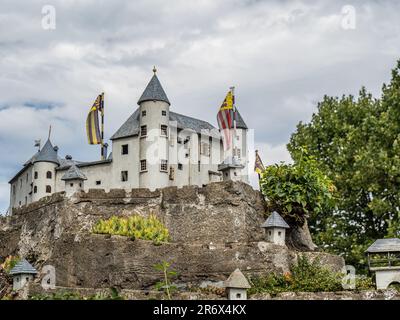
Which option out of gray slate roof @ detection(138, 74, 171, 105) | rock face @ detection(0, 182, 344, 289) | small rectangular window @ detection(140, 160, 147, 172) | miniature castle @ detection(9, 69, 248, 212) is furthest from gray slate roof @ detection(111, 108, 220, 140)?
rock face @ detection(0, 182, 344, 289)

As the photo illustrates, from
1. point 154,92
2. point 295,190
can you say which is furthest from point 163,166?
point 295,190

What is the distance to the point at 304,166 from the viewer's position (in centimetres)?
3744

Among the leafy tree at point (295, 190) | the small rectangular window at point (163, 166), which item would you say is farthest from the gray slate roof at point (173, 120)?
the leafy tree at point (295, 190)

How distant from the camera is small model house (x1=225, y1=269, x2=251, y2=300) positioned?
100.0 feet

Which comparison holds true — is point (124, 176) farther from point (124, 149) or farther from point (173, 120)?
point (173, 120)

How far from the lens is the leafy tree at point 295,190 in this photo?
121 feet

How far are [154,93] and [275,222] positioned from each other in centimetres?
2384

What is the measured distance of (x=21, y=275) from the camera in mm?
33188

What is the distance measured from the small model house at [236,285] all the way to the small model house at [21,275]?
9199mm

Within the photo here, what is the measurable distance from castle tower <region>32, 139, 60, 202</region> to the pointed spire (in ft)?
36.6

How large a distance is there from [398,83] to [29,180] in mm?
33088
